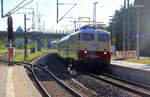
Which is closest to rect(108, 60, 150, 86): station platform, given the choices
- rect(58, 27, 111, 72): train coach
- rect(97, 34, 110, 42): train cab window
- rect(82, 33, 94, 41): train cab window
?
rect(58, 27, 111, 72): train coach

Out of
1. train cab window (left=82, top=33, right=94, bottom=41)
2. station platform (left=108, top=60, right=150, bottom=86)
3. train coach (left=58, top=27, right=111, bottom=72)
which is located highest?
train cab window (left=82, top=33, right=94, bottom=41)

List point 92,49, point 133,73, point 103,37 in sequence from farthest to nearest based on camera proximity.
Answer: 1. point 103,37
2. point 92,49
3. point 133,73

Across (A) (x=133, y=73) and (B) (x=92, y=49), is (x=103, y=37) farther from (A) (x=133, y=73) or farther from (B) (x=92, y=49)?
(A) (x=133, y=73)

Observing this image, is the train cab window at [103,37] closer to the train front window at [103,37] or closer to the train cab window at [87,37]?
the train front window at [103,37]

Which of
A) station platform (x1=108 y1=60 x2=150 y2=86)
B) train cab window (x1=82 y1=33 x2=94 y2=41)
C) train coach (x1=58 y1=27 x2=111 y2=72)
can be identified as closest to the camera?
station platform (x1=108 y1=60 x2=150 y2=86)

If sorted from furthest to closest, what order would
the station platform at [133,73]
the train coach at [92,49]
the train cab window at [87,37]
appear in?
the train cab window at [87,37]
the train coach at [92,49]
the station platform at [133,73]

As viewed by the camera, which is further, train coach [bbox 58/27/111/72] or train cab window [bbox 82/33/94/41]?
train cab window [bbox 82/33/94/41]

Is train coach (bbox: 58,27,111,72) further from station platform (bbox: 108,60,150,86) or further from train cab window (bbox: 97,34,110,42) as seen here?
station platform (bbox: 108,60,150,86)

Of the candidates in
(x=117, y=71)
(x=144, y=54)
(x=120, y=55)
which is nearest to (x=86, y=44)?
(x=117, y=71)

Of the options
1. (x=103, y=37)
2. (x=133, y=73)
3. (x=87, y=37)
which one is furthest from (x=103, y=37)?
(x=133, y=73)

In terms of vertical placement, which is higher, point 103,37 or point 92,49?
point 103,37

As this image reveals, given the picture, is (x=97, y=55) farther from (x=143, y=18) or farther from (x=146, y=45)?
(x=143, y=18)

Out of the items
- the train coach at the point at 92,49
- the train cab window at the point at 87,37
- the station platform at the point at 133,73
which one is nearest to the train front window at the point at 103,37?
the train coach at the point at 92,49

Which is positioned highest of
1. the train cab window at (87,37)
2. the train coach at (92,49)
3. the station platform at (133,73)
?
the train cab window at (87,37)
